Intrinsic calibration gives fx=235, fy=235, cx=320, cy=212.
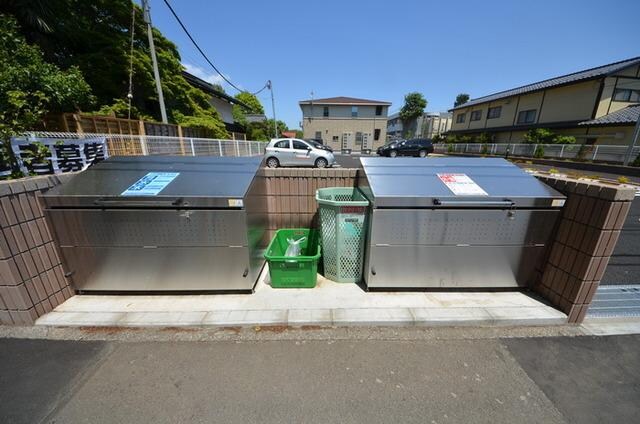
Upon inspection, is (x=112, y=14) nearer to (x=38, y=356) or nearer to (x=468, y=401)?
(x=38, y=356)

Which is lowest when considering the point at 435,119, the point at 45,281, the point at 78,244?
the point at 45,281

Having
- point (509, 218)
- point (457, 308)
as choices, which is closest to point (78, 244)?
point (457, 308)

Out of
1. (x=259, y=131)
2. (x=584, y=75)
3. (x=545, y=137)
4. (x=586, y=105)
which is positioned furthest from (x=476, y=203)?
(x=259, y=131)

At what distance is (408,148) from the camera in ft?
65.1

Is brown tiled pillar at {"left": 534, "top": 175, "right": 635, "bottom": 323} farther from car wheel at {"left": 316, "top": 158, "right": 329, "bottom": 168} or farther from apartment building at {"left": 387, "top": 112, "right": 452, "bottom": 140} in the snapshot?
apartment building at {"left": 387, "top": 112, "right": 452, "bottom": 140}

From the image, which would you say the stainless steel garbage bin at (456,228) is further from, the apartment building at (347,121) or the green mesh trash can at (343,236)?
the apartment building at (347,121)

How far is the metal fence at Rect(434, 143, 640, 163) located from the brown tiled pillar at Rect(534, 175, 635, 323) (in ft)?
55.0

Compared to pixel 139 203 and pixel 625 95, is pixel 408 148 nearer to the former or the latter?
pixel 625 95

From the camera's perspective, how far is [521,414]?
1.48 metres

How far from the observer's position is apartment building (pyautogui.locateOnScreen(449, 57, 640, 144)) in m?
15.3

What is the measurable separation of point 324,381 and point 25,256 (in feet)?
8.97

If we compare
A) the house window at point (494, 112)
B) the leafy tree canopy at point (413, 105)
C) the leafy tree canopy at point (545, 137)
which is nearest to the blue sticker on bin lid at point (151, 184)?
the leafy tree canopy at point (545, 137)

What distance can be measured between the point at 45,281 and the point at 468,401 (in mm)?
3661

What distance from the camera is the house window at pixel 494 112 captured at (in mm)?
23906
